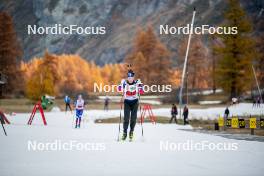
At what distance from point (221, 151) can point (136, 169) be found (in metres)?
3.18

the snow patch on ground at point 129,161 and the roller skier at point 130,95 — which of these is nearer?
the snow patch on ground at point 129,161

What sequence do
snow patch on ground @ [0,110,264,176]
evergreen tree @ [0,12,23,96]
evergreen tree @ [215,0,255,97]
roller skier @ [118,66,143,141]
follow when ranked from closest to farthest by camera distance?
snow patch on ground @ [0,110,264,176], roller skier @ [118,66,143,141], evergreen tree @ [215,0,255,97], evergreen tree @ [0,12,23,96]

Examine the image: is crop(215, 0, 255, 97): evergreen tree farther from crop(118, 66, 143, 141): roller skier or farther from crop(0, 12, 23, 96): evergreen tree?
crop(118, 66, 143, 141): roller skier

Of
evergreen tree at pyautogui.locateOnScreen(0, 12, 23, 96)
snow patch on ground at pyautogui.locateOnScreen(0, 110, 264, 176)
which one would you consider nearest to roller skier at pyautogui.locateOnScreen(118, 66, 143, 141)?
snow patch on ground at pyautogui.locateOnScreen(0, 110, 264, 176)

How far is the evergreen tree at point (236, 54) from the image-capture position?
51.7 metres

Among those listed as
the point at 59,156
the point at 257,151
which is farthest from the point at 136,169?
the point at 257,151

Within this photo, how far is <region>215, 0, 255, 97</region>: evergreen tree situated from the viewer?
5172 cm

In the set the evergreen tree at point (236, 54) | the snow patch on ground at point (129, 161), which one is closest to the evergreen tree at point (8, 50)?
the evergreen tree at point (236, 54)

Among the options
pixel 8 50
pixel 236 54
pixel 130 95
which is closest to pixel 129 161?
pixel 130 95

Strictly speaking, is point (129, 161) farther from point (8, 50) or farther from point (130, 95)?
point (8, 50)

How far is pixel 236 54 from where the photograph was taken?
53094 millimetres

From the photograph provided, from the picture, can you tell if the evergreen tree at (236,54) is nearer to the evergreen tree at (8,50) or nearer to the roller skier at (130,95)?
the evergreen tree at (8,50)

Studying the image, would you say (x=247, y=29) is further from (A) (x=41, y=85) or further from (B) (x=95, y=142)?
(B) (x=95, y=142)

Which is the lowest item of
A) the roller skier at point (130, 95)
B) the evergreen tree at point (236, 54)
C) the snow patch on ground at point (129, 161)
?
the snow patch on ground at point (129, 161)
